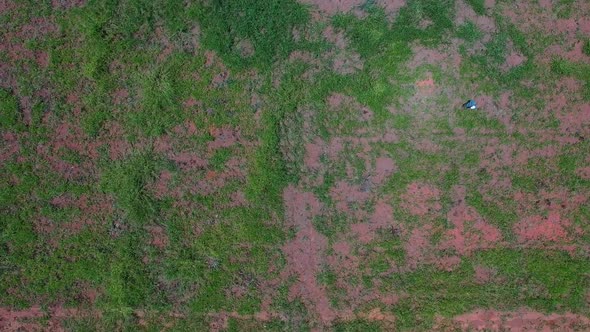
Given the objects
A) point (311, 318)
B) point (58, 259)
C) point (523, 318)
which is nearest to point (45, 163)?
point (58, 259)

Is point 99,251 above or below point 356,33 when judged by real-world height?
below

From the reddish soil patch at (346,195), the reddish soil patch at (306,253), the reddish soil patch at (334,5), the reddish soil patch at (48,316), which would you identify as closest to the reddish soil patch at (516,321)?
the reddish soil patch at (306,253)

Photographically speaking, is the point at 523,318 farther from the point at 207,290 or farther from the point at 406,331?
the point at 207,290

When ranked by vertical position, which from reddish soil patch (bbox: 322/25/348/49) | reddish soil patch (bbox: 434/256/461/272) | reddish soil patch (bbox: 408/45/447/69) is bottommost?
reddish soil patch (bbox: 434/256/461/272)

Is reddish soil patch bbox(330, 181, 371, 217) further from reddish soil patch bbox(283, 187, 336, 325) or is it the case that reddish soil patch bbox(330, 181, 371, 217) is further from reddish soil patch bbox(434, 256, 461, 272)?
reddish soil patch bbox(434, 256, 461, 272)

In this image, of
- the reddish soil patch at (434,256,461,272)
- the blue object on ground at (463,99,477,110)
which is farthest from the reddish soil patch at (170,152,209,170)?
the blue object on ground at (463,99,477,110)

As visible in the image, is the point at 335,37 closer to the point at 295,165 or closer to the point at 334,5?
the point at 334,5
